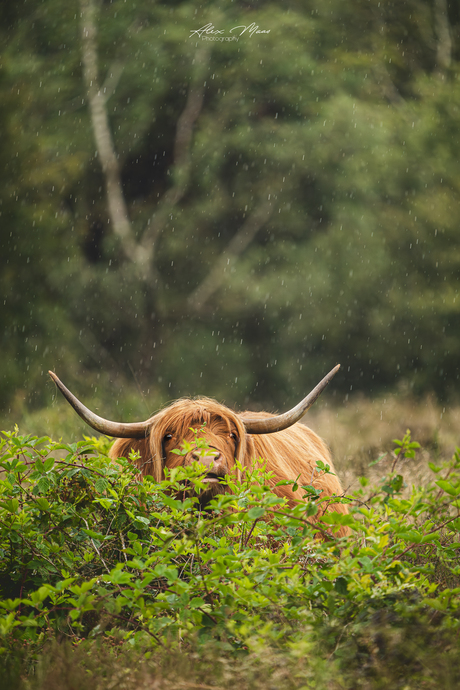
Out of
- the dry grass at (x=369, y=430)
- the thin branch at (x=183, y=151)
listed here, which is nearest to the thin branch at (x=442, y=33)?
the thin branch at (x=183, y=151)

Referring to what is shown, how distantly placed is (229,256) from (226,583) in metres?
15.4

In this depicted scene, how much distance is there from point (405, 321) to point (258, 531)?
1375 centimetres

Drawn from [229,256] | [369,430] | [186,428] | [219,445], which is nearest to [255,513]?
[219,445]

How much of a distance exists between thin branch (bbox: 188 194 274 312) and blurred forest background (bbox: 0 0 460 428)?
0.06m

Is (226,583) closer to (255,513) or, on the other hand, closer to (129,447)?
(255,513)

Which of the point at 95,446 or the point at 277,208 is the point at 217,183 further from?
the point at 95,446

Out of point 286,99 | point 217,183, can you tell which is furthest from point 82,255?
point 286,99

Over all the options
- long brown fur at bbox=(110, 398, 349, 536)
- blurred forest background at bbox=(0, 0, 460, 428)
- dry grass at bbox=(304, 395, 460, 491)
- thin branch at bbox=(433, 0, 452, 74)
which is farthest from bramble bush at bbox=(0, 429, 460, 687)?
thin branch at bbox=(433, 0, 452, 74)

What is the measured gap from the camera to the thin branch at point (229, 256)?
17.0 meters

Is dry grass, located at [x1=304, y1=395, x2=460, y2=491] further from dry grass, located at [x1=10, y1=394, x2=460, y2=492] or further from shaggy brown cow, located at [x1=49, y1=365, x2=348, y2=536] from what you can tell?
shaggy brown cow, located at [x1=49, y1=365, x2=348, y2=536]

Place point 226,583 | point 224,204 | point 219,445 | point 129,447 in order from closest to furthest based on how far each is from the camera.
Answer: point 226,583
point 219,445
point 129,447
point 224,204

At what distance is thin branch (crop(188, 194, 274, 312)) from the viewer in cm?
1702

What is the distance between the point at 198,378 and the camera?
16422 mm

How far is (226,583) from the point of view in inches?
90.9
